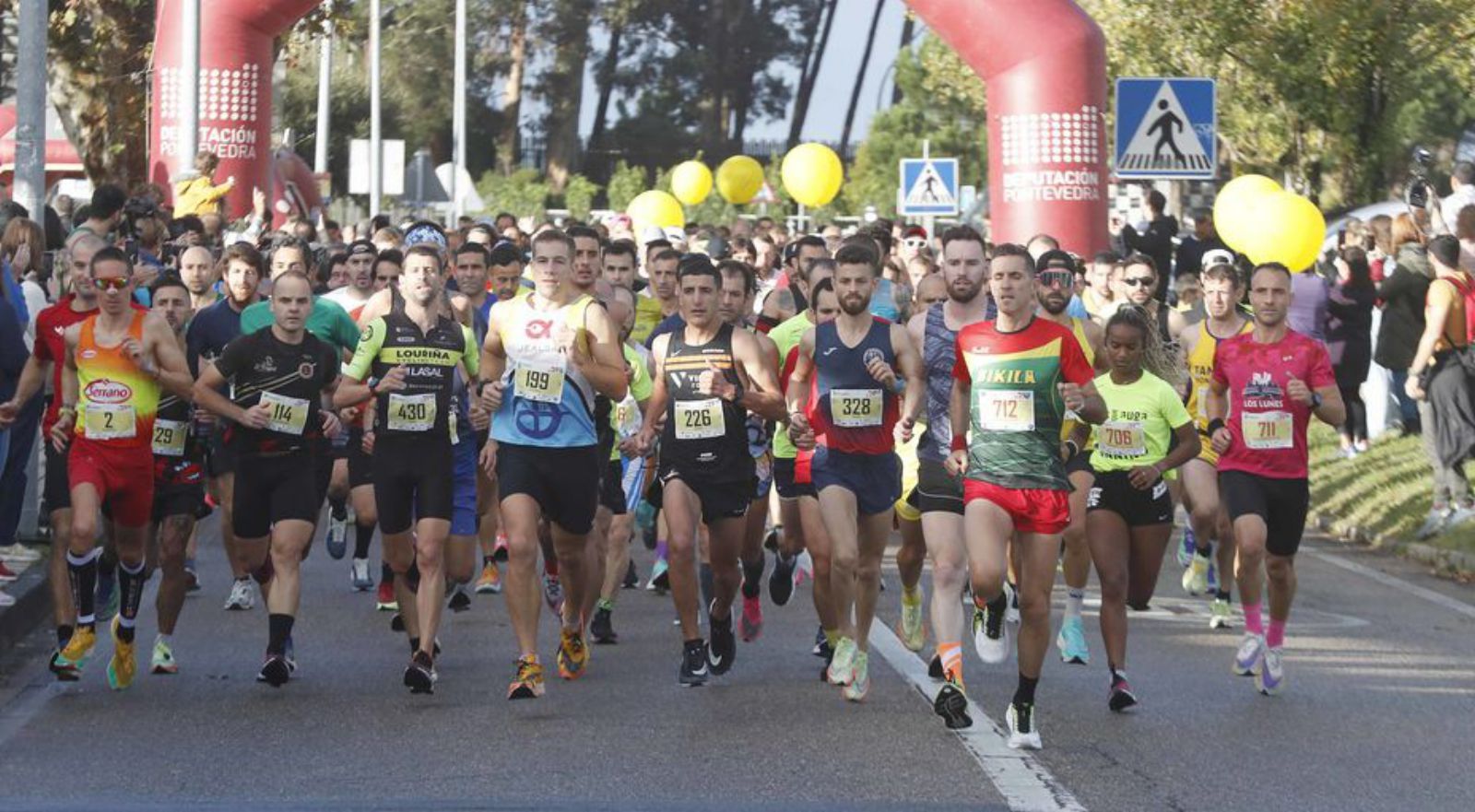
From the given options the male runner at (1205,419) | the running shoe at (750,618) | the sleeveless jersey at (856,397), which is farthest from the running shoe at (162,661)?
the male runner at (1205,419)

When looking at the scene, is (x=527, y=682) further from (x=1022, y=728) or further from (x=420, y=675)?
(x=1022, y=728)

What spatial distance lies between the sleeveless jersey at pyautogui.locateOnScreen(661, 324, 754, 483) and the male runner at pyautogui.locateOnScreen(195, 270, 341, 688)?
4.48 ft

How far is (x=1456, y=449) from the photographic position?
1622 cm

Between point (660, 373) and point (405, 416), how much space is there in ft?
3.42

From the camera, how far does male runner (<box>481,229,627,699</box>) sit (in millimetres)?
10430

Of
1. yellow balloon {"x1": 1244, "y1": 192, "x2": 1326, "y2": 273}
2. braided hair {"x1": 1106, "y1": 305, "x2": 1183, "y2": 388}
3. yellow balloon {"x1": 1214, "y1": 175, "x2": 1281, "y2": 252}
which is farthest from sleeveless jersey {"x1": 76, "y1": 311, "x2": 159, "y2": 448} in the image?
yellow balloon {"x1": 1214, "y1": 175, "x2": 1281, "y2": 252}

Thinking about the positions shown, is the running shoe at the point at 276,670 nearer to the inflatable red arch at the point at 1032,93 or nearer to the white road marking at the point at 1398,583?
the white road marking at the point at 1398,583

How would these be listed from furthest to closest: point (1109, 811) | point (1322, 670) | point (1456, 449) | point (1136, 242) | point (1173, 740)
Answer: point (1136, 242)
point (1456, 449)
point (1322, 670)
point (1173, 740)
point (1109, 811)

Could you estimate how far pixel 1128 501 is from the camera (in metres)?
10.8

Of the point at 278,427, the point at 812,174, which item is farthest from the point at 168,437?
the point at 812,174

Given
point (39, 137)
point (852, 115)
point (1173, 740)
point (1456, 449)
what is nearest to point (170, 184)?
point (39, 137)

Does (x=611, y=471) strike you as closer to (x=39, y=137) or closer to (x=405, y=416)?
(x=405, y=416)

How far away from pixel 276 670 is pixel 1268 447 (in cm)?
409

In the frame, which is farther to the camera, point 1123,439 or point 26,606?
point 26,606
